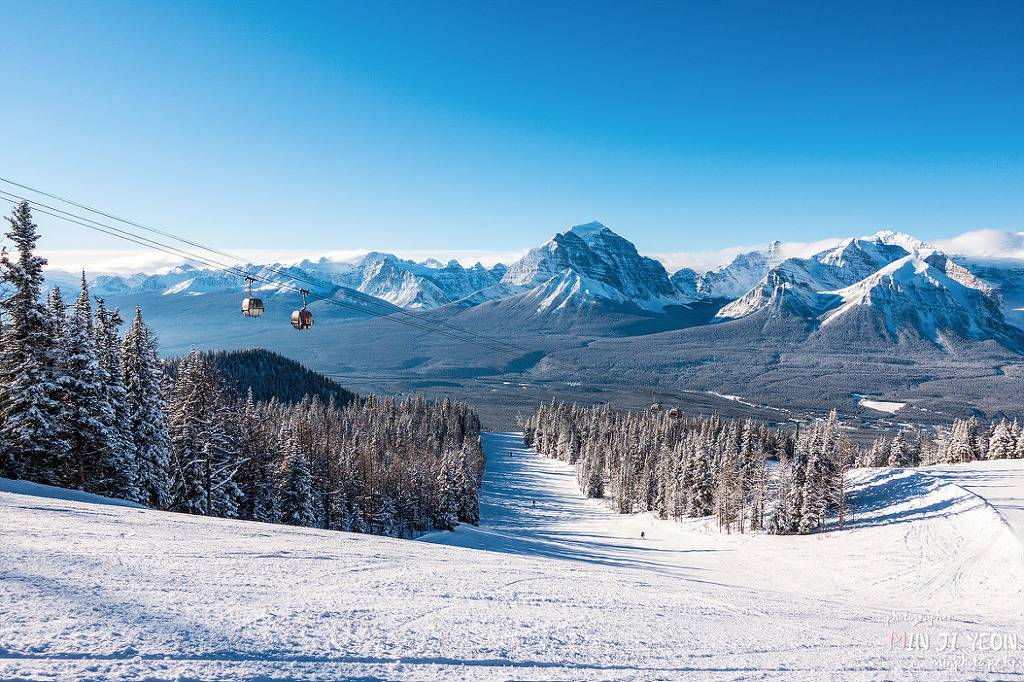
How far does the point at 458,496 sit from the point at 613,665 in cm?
4611

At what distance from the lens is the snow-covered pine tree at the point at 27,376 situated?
22625 mm

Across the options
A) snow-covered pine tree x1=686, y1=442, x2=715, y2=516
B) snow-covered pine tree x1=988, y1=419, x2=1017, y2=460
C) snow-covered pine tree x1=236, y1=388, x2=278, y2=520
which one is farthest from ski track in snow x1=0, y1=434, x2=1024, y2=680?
snow-covered pine tree x1=988, y1=419, x2=1017, y2=460

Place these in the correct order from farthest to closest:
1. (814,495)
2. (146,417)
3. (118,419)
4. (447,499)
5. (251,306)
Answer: (814,495)
(447,499)
(146,417)
(251,306)
(118,419)

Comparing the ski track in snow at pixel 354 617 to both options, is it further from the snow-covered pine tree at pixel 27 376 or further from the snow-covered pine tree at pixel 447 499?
the snow-covered pine tree at pixel 447 499

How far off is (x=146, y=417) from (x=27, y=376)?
18.9 feet

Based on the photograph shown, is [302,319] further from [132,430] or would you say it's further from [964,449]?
[964,449]

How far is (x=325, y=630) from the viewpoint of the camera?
7.05 metres

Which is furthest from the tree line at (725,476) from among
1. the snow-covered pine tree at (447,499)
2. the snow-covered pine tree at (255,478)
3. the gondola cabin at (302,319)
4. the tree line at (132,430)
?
the gondola cabin at (302,319)

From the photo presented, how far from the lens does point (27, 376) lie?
76.0 feet

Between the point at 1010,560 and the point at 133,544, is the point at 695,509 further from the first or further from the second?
the point at 133,544

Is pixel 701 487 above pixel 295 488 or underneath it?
underneath

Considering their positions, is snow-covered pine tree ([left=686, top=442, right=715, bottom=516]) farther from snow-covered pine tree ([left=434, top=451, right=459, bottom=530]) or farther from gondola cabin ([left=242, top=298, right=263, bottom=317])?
gondola cabin ([left=242, top=298, right=263, bottom=317])

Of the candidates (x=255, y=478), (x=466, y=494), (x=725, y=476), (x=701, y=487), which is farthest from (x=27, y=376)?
(x=701, y=487)

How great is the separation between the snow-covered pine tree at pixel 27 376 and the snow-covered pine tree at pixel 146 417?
10.5ft
